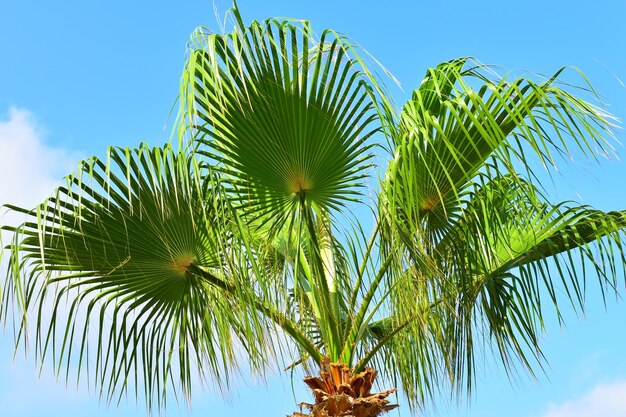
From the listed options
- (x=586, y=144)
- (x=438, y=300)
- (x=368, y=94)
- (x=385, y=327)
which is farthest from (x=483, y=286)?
(x=368, y=94)

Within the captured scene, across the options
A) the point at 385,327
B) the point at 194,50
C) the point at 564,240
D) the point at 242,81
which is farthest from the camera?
the point at 385,327

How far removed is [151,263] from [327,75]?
1.53 metres

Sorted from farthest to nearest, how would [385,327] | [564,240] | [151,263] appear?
[385,327]
[564,240]
[151,263]

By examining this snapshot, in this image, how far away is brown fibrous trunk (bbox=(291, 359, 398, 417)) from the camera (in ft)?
14.5

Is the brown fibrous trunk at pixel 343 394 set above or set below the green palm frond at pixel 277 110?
below

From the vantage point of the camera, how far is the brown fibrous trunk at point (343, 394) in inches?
174

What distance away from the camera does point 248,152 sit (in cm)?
471

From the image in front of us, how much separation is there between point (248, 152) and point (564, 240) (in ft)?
6.97

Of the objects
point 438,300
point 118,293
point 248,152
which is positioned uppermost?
point 248,152

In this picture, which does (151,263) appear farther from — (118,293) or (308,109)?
(308,109)

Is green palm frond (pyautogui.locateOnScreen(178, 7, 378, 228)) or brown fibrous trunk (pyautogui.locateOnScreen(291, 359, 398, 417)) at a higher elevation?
green palm frond (pyautogui.locateOnScreen(178, 7, 378, 228))

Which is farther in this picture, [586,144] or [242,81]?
[586,144]

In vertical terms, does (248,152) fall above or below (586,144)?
above

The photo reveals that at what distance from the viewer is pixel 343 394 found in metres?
4.42
